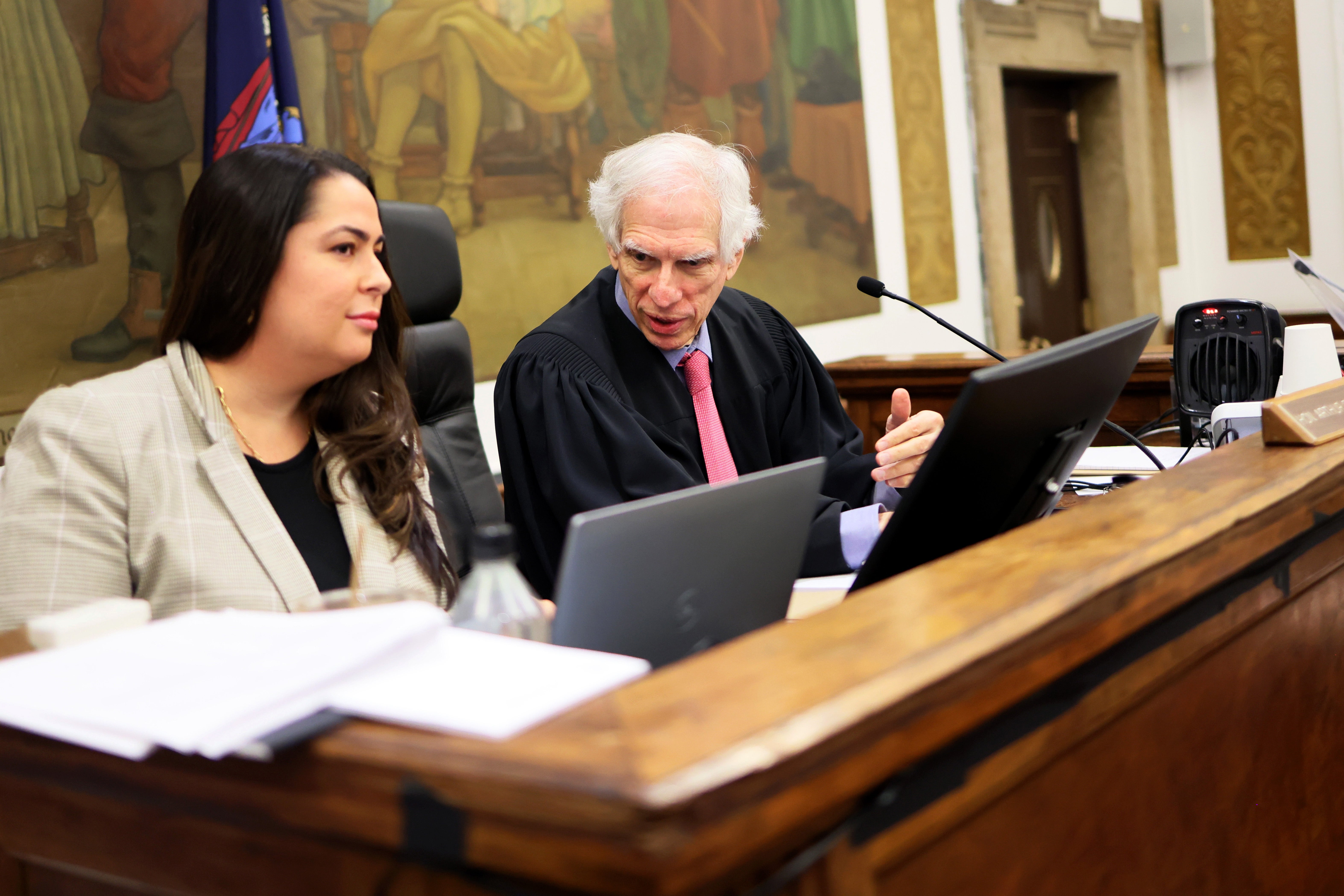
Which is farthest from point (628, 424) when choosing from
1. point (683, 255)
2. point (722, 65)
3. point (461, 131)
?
point (722, 65)

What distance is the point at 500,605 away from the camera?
3.20 ft

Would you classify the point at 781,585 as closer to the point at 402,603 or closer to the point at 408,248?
the point at 402,603

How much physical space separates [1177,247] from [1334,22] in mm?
1689

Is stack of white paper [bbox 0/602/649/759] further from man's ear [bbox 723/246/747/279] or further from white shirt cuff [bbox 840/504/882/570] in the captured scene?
man's ear [bbox 723/246/747/279]

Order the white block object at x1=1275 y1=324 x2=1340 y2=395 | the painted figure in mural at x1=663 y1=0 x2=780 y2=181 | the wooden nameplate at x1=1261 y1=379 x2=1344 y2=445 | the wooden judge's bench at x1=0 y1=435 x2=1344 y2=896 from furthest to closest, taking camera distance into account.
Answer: the painted figure in mural at x1=663 y1=0 x2=780 y2=181, the white block object at x1=1275 y1=324 x2=1340 y2=395, the wooden nameplate at x1=1261 y1=379 x2=1344 y2=445, the wooden judge's bench at x1=0 y1=435 x2=1344 y2=896

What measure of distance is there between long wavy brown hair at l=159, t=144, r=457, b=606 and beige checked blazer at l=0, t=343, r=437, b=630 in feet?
0.34

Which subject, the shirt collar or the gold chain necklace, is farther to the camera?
→ the shirt collar

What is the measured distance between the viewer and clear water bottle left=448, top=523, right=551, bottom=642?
975mm

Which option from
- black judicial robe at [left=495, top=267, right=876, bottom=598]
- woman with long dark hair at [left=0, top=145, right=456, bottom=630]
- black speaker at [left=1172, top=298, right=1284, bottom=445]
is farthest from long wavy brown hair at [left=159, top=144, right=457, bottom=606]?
black speaker at [left=1172, top=298, right=1284, bottom=445]

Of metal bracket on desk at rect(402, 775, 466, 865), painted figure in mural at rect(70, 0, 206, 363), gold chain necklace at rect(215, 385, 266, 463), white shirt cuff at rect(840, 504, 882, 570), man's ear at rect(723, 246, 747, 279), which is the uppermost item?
painted figure in mural at rect(70, 0, 206, 363)

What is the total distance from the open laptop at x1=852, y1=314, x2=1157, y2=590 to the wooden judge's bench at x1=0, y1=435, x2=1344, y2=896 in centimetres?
8

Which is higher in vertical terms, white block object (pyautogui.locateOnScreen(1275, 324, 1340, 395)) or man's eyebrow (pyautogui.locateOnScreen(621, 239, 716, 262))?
man's eyebrow (pyautogui.locateOnScreen(621, 239, 716, 262))

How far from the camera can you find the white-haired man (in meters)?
2.08

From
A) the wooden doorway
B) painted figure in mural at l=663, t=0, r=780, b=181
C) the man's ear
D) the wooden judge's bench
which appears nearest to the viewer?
the wooden judge's bench
